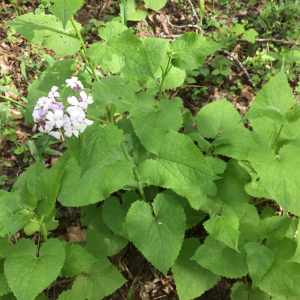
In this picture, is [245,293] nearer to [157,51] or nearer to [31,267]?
[31,267]

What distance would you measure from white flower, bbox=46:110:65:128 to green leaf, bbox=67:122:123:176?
0.14 m

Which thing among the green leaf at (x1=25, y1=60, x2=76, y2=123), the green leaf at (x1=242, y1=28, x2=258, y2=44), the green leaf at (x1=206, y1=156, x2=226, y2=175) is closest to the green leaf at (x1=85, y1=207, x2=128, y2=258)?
the green leaf at (x1=206, y1=156, x2=226, y2=175)

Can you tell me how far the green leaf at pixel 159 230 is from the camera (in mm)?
1993

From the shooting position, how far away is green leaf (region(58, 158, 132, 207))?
194cm

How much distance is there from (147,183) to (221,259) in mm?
1003

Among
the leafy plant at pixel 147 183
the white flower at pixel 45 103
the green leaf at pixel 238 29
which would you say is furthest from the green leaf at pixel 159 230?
the green leaf at pixel 238 29

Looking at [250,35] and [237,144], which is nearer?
[237,144]

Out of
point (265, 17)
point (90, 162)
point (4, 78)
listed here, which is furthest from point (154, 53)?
point (265, 17)

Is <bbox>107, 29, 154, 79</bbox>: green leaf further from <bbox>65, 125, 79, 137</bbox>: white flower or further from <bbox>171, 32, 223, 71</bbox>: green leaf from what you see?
<bbox>65, 125, 79, 137</bbox>: white flower

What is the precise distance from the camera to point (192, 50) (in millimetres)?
2381

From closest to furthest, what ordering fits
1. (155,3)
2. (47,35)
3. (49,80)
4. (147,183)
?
(147,183)
(47,35)
(49,80)
(155,3)

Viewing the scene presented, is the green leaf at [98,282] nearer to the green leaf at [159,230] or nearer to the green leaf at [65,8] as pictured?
the green leaf at [159,230]

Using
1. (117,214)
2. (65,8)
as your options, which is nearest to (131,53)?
(65,8)

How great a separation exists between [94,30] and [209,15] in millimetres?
2276
